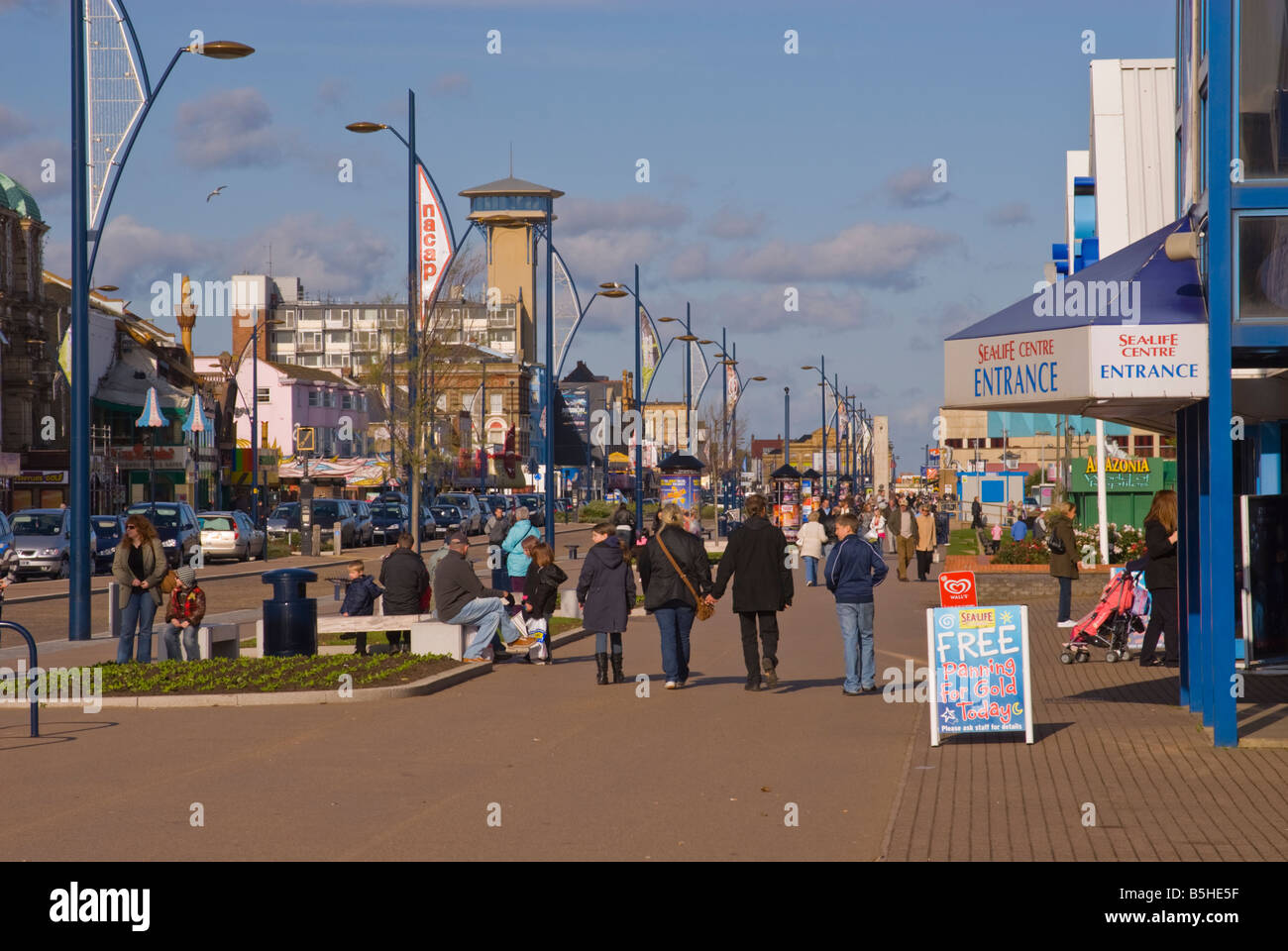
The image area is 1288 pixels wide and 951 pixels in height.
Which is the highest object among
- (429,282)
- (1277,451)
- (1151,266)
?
(429,282)

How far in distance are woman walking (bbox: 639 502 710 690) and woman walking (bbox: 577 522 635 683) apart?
0.42m

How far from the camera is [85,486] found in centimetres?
2120

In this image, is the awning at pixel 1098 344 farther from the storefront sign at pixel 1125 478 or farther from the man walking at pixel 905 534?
the storefront sign at pixel 1125 478

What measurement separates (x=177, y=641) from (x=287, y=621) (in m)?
1.16

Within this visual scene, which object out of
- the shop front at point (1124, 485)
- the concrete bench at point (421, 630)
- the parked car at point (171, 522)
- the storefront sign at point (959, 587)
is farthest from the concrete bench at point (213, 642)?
the shop front at point (1124, 485)

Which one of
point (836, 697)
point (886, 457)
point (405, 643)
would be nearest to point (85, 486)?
point (405, 643)

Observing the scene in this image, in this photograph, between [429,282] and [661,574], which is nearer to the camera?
[661,574]

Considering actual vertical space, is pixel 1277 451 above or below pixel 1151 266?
below

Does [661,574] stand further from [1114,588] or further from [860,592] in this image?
[1114,588]

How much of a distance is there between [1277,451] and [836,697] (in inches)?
199

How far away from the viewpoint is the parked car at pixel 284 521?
60.8 metres

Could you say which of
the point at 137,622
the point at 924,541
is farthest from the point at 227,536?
the point at 137,622

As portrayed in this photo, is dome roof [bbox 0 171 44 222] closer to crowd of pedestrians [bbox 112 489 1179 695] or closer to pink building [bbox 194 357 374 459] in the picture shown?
pink building [bbox 194 357 374 459]

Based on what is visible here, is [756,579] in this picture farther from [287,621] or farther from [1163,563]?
[287,621]
